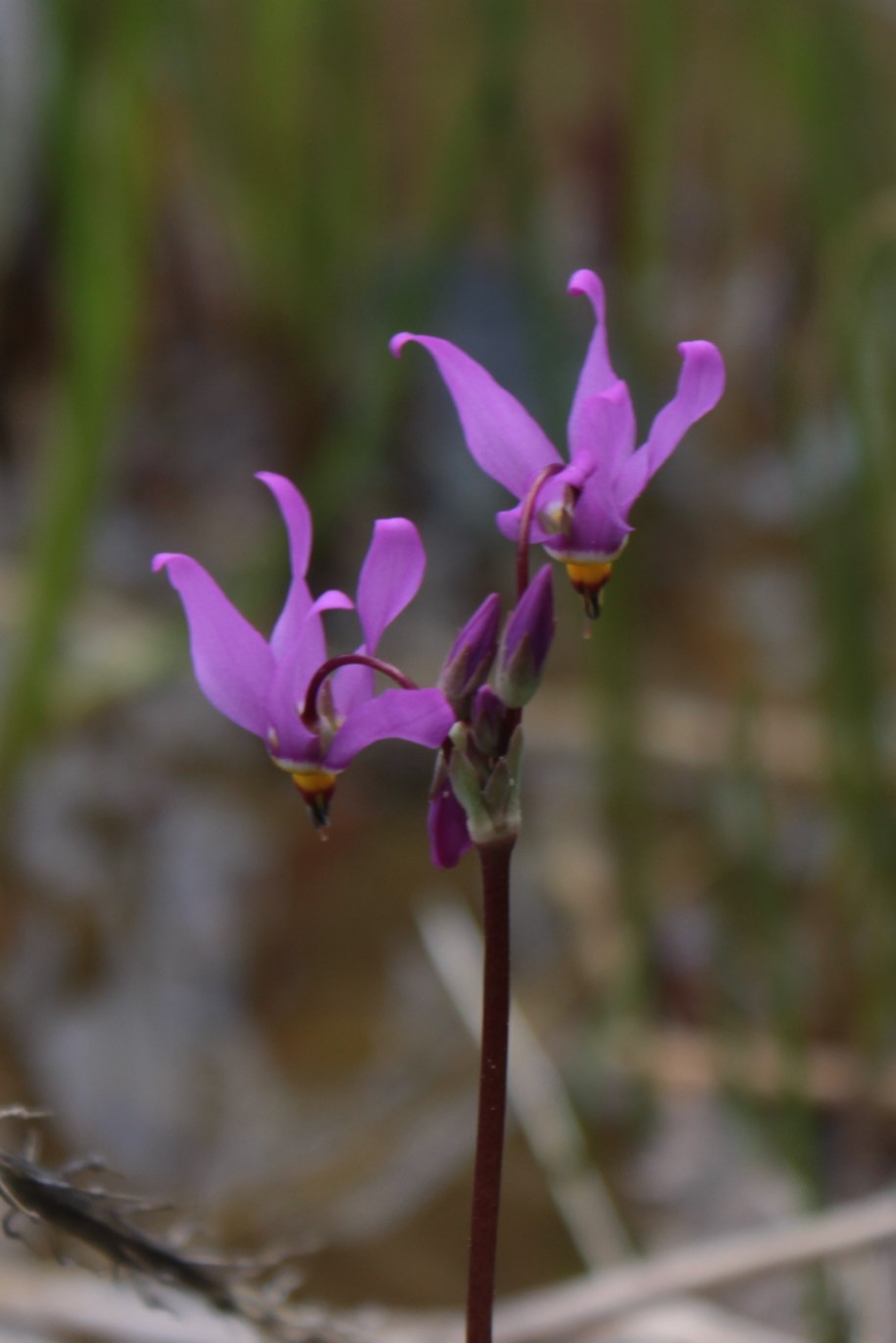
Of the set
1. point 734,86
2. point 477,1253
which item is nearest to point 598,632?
point 477,1253

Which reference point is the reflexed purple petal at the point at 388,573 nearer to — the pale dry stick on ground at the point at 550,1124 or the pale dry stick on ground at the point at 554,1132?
the pale dry stick on ground at the point at 554,1132

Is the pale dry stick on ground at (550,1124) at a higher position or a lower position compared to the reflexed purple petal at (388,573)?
lower

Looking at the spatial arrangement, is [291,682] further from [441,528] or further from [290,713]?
[441,528]

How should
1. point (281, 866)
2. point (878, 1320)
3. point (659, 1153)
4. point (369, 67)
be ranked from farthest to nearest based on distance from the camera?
point (369, 67) < point (281, 866) < point (659, 1153) < point (878, 1320)

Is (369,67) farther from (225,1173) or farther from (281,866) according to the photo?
(225,1173)

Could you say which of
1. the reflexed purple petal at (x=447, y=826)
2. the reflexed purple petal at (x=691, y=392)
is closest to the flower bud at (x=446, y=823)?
the reflexed purple petal at (x=447, y=826)

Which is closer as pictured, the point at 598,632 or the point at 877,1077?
the point at 877,1077

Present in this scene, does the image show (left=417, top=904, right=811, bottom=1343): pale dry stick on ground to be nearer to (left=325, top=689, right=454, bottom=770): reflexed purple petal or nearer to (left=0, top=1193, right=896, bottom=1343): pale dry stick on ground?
(left=0, top=1193, right=896, bottom=1343): pale dry stick on ground
